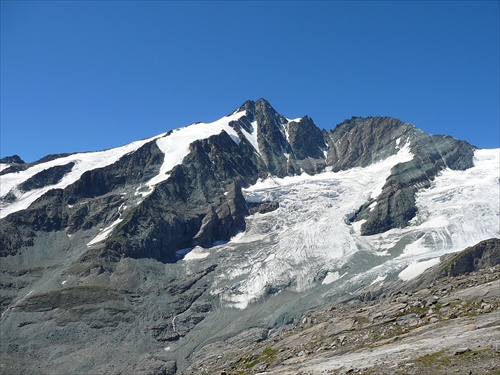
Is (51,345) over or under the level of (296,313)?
over

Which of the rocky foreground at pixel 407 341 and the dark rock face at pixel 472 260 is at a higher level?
the rocky foreground at pixel 407 341

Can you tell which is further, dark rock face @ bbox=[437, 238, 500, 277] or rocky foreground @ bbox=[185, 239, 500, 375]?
dark rock face @ bbox=[437, 238, 500, 277]

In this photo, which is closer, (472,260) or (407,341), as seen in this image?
(407,341)

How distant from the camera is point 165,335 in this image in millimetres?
199500

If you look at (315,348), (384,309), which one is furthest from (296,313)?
(315,348)

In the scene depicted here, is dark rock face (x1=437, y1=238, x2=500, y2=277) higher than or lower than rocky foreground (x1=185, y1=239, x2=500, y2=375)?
lower

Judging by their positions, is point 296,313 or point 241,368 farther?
point 296,313

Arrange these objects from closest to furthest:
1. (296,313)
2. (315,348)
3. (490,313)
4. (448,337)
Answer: (448,337) < (490,313) < (315,348) < (296,313)

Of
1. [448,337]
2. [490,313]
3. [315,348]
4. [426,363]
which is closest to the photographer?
[426,363]

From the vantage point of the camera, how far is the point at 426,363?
47.2 metres

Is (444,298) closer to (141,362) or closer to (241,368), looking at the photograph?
(241,368)

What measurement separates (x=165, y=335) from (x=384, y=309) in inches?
5006

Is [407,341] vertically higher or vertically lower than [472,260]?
higher

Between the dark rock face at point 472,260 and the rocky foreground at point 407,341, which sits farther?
the dark rock face at point 472,260
